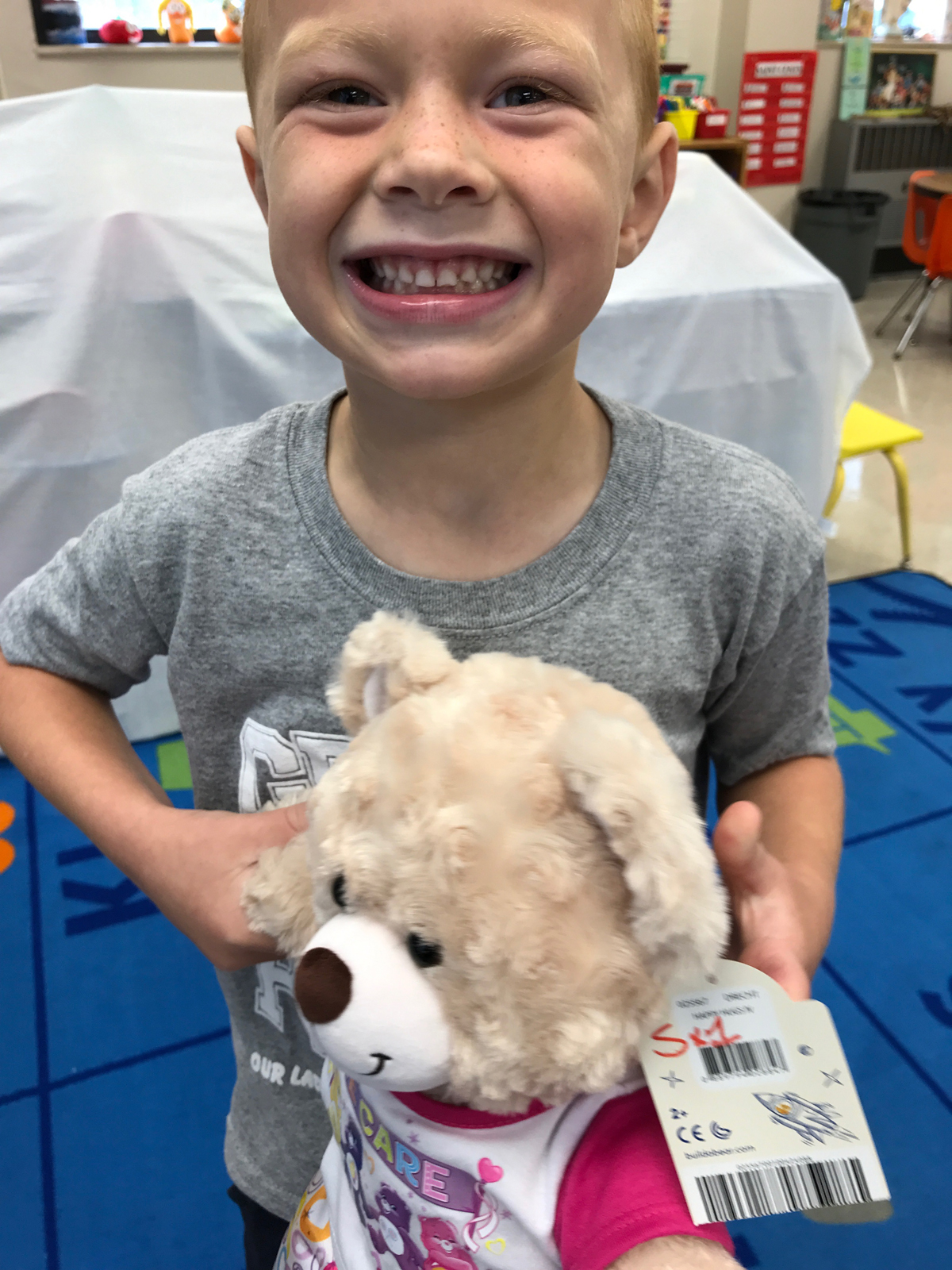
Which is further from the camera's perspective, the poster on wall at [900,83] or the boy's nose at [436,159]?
the poster on wall at [900,83]

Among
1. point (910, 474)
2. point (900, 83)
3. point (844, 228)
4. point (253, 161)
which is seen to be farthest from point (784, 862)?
point (900, 83)

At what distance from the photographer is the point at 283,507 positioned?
58 cm

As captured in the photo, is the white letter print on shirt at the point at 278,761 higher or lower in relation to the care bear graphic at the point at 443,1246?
higher

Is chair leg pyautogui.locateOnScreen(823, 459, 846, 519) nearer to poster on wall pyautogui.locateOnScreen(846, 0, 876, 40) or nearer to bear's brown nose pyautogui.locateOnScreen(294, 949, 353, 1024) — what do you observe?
bear's brown nose pyautogui.locateOnScreen(294, 949, 353, 1024)

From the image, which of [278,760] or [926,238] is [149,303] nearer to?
[278,760]

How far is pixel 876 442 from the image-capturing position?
2.19m

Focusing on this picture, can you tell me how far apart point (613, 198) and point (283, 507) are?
0.88 ft

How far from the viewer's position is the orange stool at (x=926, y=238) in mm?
3689

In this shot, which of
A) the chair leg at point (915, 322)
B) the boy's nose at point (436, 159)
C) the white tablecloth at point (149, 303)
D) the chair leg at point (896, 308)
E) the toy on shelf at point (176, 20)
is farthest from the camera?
the chair leg at point (896, 308)

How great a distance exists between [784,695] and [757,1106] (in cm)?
32

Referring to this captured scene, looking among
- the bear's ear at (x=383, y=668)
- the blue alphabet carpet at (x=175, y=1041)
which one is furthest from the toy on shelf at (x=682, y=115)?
the bear's ear at (x=383, y=668)

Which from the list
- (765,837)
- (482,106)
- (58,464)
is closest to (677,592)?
(765,837)

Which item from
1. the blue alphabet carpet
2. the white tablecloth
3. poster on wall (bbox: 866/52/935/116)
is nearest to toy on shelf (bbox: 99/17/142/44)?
the white tablecloth

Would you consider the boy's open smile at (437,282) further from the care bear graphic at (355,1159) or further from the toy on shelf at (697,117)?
the toy on shelf at (697,117)
